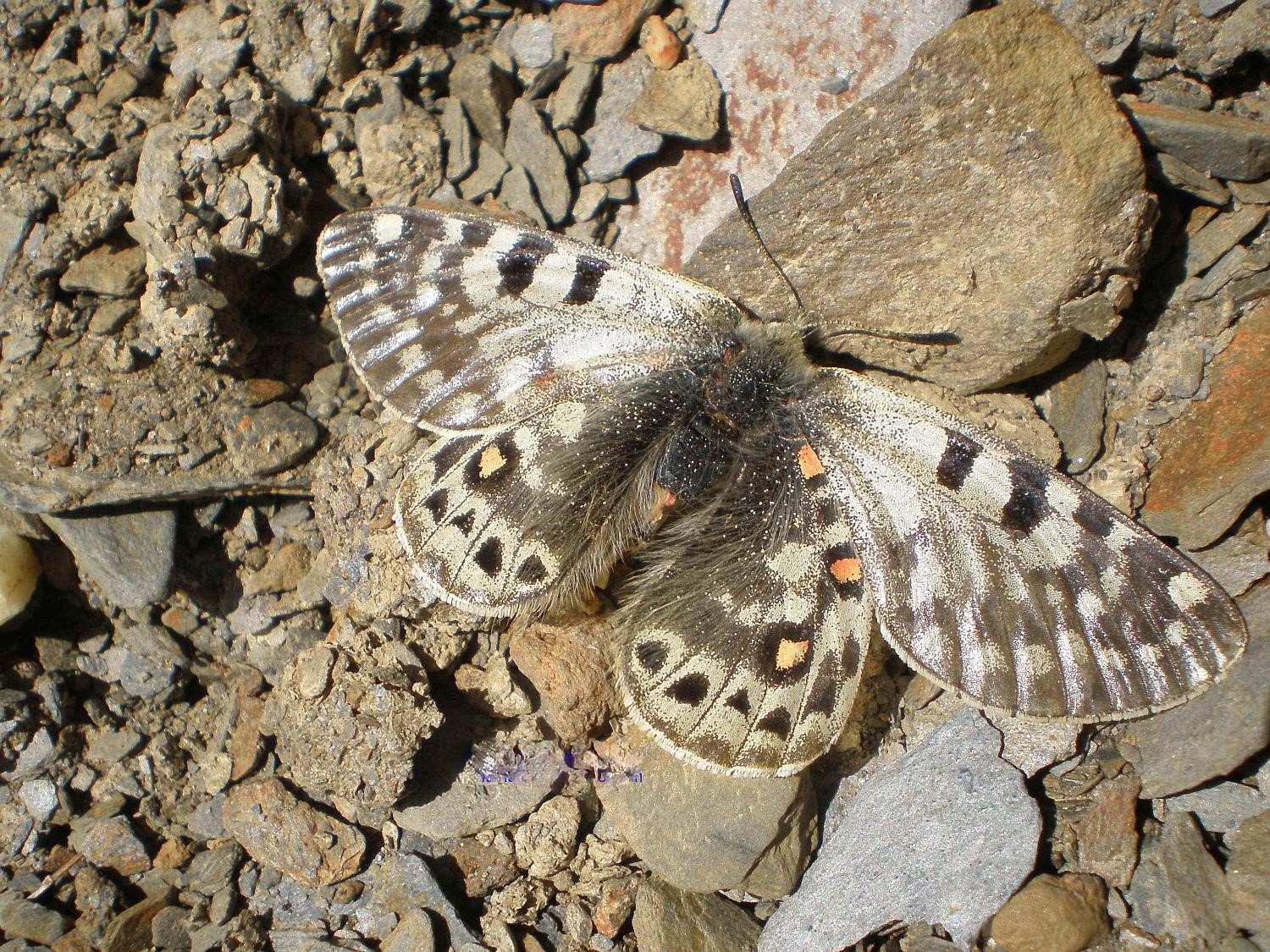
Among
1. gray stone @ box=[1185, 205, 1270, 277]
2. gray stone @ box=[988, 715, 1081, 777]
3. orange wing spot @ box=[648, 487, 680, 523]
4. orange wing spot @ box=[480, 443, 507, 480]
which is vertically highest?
gray stone @ box=[1185, 205, 1270, 277]

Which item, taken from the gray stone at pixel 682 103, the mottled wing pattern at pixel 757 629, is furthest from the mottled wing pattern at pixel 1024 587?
the gray stone at pixel 682 103

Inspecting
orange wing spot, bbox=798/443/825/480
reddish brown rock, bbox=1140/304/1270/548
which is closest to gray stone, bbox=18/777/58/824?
orange wing spot, bbox=798/443/825/480

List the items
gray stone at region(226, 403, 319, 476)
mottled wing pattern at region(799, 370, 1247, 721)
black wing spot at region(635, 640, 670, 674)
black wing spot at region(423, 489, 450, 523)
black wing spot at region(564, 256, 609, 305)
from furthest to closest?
gray stone at region(226, 403, 319, 476) < black wing spot at region(564, 256, 609, 305) < black wing spot at region(423, 489, 450, 523) < black wing spot at region(635, 640, 670, 674) < mottled wing pattern at region(799, 370, 1247, 721)

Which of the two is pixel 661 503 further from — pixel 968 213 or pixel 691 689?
pixel 968 213

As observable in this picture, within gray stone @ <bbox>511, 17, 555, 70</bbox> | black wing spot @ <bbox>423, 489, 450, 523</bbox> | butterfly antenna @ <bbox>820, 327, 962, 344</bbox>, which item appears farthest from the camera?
gray stone @ <bbox>511, 17, 555, 70</bbox>

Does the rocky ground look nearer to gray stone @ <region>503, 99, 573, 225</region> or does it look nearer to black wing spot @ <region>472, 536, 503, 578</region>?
gray stone @ <region>503, 99, 573, 225</region>

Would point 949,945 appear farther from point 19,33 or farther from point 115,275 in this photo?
point 19,33

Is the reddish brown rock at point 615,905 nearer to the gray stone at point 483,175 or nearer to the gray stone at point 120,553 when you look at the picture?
the gray stone at point 120,553

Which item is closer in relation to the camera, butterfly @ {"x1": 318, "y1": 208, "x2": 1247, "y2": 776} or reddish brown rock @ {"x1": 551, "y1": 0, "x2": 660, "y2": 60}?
butterfly @ {"x1": 318, "y1": 208, "x2": 1247, "y2": 776}

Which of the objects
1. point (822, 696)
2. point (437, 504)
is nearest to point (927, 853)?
point (822, 696)
